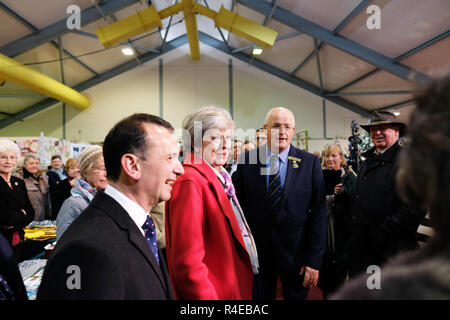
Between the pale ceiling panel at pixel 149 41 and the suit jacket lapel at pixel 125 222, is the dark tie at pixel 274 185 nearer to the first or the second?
the suit jacket lapel at pixel 125 222

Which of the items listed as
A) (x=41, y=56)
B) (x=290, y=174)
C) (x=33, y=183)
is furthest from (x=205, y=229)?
(x=41, y=56)

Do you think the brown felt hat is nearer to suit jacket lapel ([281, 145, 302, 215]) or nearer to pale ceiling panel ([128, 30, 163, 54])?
suit jacket lapel ([281, 145, 302, 215])

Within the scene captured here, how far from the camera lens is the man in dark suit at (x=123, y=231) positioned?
64 centimetres

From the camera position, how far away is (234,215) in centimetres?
132

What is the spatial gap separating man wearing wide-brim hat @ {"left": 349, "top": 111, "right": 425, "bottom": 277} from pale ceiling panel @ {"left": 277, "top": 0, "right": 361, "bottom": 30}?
4312 mm

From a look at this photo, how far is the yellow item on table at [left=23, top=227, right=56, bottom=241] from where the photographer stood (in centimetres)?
282

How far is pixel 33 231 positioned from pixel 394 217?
3710mm

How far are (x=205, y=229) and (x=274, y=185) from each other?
2.61ft

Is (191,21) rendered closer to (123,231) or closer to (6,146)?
(6,146)

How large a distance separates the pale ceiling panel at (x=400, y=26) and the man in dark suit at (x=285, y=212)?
4591 mm

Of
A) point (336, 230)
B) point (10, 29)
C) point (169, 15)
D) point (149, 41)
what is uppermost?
point (149, 41)

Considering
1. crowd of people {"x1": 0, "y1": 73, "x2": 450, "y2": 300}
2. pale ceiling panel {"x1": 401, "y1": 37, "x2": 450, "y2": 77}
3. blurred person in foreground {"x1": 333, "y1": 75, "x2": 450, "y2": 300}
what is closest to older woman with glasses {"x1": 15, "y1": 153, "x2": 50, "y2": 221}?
crowd of people {"x1": 0, "y1": 73, "x2": 450, "y2": 300}
